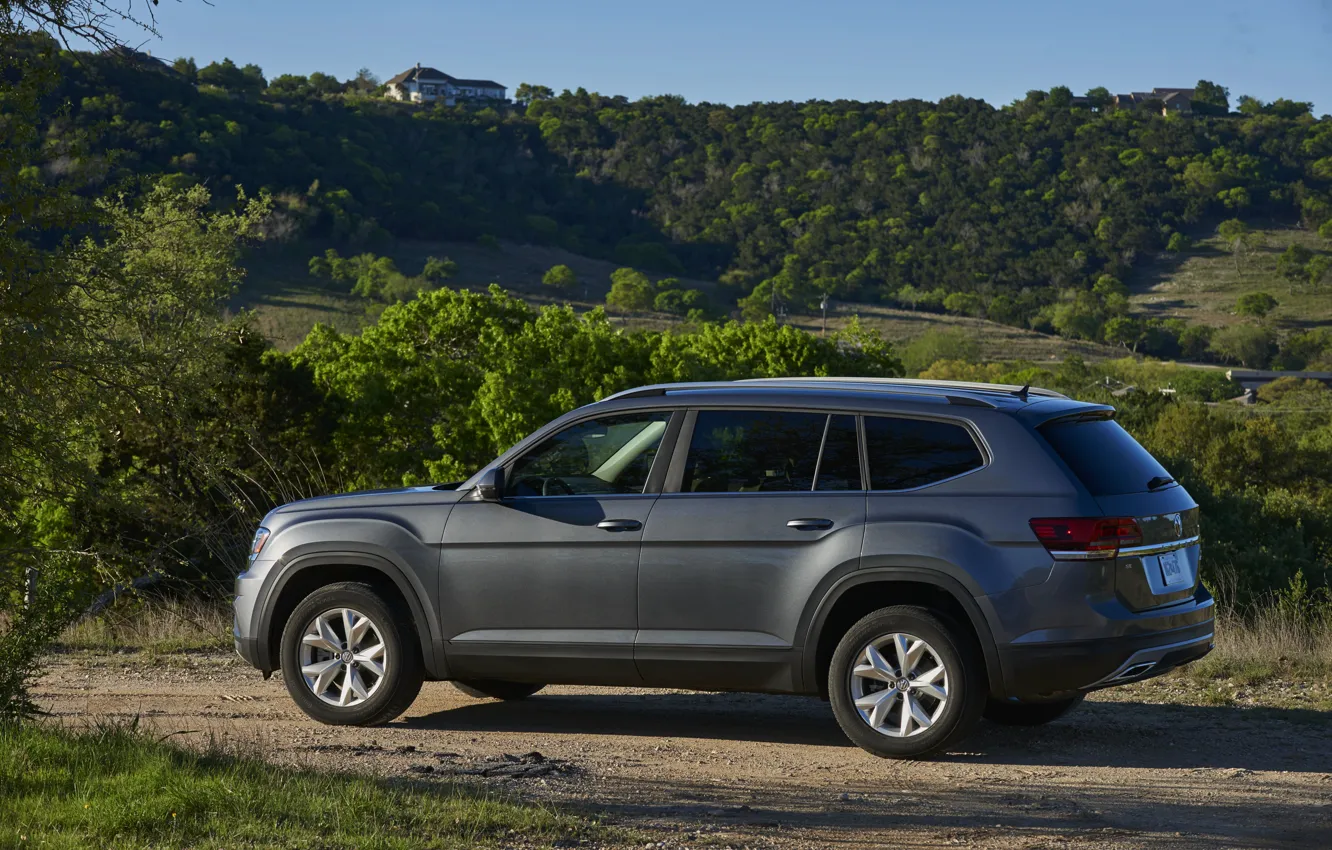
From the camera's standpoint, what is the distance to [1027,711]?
7.86m

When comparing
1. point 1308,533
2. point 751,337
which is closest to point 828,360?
point 751,337

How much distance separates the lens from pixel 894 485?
6887 millimetres

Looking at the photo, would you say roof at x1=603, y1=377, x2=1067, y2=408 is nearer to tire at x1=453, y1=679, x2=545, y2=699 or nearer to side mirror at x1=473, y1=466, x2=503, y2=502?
side mirror at x1=473, y1=466, x2=503, y2=502

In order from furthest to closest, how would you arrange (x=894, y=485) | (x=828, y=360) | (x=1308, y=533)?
(x=828, y=360) → (x=1308, y=533) → (x=894, y=485)

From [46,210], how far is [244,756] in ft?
12.2

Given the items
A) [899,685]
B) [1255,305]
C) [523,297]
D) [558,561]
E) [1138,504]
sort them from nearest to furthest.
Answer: [1138,504]
[899,685]
[558,561]
[523,297]
[1255,305]

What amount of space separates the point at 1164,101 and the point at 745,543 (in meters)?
153

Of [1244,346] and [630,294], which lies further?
[630,294]

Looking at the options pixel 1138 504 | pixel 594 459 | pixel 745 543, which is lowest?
pixel 745 543

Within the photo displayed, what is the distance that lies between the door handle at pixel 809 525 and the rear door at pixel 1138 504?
3.55 feet

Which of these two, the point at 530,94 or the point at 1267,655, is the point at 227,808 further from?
the point at 530,94

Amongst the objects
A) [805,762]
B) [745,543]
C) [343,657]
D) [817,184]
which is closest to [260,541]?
[343,657]

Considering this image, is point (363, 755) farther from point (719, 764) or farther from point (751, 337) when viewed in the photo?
point (751, 337)

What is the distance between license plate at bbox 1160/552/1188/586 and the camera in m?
6.80
